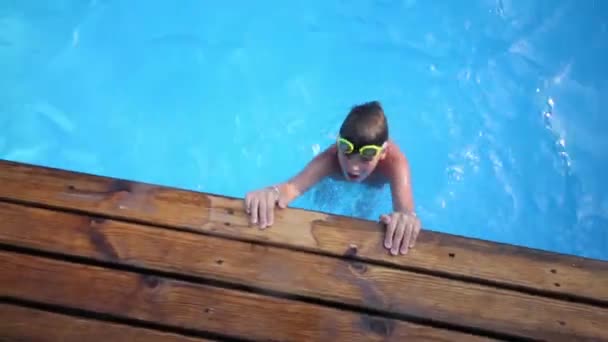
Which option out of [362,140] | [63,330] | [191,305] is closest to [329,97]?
[362,140]

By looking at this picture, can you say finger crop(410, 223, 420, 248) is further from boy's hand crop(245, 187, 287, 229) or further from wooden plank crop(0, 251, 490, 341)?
boy's hand crop(245, 187, 287, 229)

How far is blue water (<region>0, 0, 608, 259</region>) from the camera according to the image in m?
3.37

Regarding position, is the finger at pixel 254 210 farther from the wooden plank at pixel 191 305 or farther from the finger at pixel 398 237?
the finger at pixel 398 237

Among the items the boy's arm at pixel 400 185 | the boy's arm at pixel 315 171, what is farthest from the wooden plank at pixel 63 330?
the boy's arm at pixel 400 185

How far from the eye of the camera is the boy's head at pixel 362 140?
8.11ft

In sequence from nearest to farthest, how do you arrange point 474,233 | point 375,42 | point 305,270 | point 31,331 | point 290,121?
point 31,331, point 305,270, point 474,233, point 290,121, point 375,42

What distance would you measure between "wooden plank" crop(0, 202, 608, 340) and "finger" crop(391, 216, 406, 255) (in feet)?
0.23

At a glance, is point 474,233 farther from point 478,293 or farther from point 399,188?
point 478,293

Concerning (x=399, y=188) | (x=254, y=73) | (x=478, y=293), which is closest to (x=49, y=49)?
(x=254, y=73)

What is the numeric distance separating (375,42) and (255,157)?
3.30 feet

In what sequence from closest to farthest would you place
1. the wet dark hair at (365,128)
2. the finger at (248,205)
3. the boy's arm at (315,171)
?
1. the finger at (248,205)
2. the wet dark hair at (365,128)
3. the boy's arm at (315,171)

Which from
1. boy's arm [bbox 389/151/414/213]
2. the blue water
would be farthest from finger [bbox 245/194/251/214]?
the blue water

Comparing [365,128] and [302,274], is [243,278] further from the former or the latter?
[365,128]

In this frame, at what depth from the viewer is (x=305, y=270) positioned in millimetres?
2027
